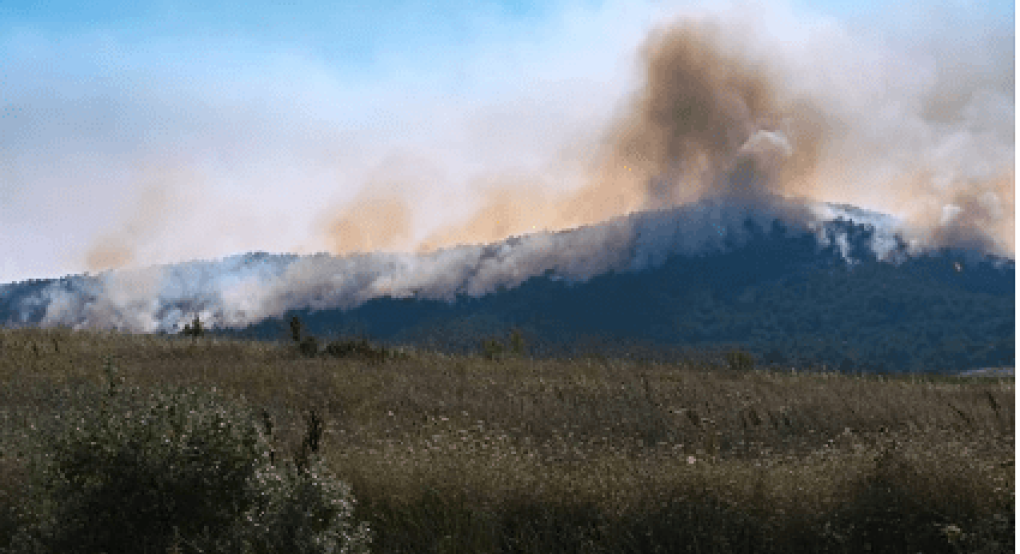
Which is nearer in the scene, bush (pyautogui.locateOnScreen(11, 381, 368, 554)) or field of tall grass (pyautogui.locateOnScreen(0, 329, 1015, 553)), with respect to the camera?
bush (pyautogui.locateOnScreen(11, 381, 368, 554))

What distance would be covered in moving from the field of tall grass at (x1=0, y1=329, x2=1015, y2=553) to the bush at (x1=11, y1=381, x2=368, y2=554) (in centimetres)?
15

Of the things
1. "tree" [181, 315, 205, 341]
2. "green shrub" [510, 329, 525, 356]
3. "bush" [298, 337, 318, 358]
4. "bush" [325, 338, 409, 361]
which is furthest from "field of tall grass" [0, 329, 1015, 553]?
"green shrub" [510, 329, 525, 356]

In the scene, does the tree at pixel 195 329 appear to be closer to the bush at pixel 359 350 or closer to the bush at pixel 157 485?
the bush at pixel 359 350

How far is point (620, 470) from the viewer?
896cm

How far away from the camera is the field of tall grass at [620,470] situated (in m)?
7.93

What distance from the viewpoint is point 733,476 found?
8.58 m

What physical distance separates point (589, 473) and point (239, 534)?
341 cm

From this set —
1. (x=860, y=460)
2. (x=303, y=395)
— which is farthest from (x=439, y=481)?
(x=303, y=395)

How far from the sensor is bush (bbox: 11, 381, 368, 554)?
677 cm

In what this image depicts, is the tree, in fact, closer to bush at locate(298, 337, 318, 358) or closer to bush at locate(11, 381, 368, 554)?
bush at locate(298, 337, 318, 358)

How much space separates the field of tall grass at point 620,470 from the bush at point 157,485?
15 cm

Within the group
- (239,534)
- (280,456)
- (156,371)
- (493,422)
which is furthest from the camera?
(156,371)

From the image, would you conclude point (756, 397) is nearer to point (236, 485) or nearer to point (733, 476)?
point (733, 476)

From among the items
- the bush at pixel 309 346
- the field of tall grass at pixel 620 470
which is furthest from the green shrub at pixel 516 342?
the field of tall grass at pixel 620 470
